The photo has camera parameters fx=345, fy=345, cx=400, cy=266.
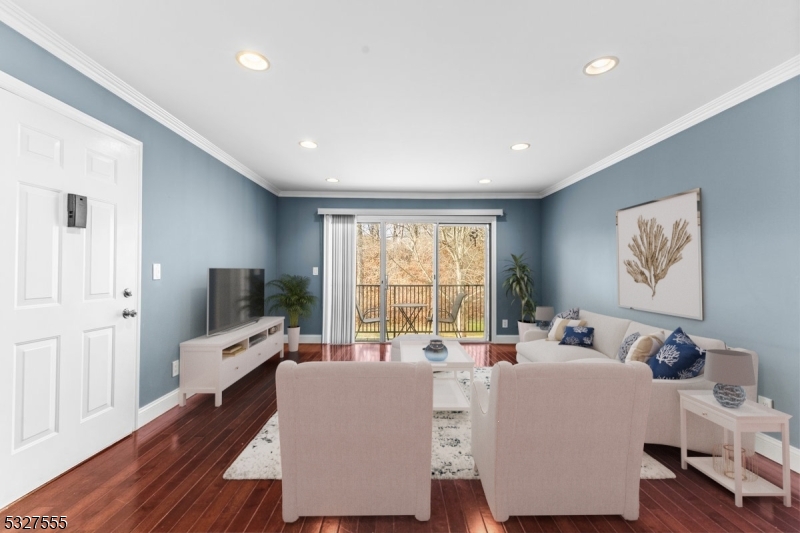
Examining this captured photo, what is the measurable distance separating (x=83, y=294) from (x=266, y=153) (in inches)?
91.8

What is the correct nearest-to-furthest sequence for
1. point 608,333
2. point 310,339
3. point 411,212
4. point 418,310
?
point 608,333 → point 411,212 → point 310,339 → point 418,310

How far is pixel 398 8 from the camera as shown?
1717mm

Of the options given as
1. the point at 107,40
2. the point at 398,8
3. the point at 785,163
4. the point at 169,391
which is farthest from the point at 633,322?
the point at 107,40

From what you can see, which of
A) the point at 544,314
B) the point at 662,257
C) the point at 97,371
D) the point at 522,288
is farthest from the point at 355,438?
the point at 522,288

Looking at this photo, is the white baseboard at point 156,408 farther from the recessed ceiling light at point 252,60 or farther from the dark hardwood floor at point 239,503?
the recessed ceiling light at point 252,60

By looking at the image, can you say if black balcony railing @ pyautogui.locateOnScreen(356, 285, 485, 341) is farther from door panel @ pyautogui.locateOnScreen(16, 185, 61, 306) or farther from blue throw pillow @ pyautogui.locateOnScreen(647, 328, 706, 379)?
door panel @ pyautogui.locateOnScreen(16, 185, 61, 306)

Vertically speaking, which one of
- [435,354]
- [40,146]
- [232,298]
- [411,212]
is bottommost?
[435,354]

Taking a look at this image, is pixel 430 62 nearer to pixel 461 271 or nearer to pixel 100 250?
pixel 100 250

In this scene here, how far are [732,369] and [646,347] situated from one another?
0.91 metres

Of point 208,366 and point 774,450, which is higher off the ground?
point 208,366

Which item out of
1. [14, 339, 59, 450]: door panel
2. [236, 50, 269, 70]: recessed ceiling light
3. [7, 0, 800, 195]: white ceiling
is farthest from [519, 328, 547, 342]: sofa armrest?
[14, 339, 59, 450]: door panel

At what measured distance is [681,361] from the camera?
247 cm

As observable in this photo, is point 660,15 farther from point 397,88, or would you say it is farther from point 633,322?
point 633,322

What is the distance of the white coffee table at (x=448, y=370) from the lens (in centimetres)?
293
